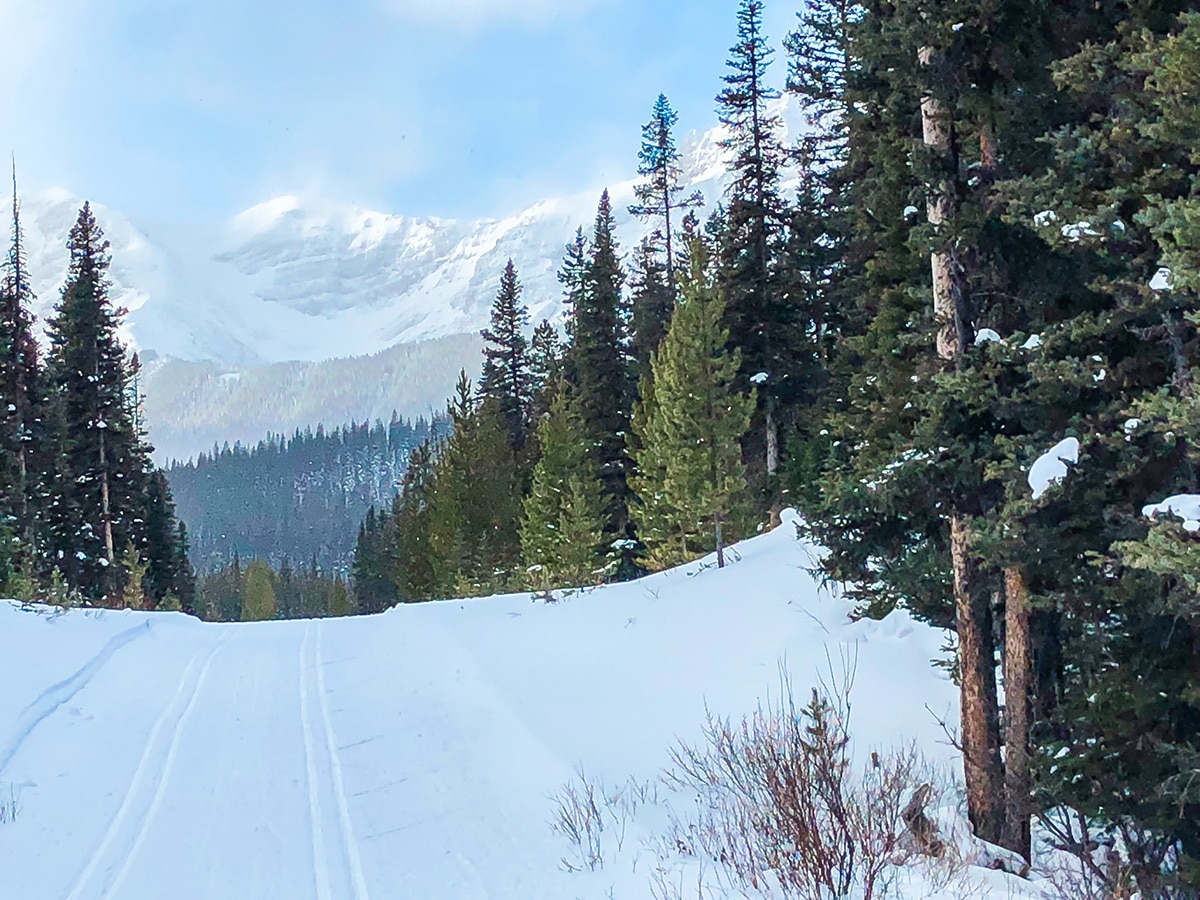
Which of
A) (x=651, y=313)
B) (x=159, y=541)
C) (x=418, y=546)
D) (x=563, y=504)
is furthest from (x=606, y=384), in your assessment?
(x=159, y=541)

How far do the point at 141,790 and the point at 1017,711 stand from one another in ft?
26.7

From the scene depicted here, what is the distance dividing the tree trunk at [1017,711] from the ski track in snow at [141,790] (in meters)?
7.11

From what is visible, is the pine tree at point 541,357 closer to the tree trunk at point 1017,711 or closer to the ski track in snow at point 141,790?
the ski track in snow at point 141,790

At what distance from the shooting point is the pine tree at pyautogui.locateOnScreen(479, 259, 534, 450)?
47.8 meters

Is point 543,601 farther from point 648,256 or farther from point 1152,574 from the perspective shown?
point 648,256

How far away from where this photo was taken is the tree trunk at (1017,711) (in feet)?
24.7

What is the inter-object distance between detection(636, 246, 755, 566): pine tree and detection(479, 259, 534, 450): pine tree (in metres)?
25.9

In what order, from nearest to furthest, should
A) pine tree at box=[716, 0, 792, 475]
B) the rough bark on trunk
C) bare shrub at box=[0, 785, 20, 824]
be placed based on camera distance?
bare shrub at box=[0, 785, 20, 824], the rough bark on trunk, pine tree at box=[716, 0, 792, 475]

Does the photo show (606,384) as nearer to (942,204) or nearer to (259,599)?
(942,204)

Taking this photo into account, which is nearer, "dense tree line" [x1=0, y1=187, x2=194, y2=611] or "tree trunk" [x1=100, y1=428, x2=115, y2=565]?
"dense tree line" [x1=0, y1=187, x2=194, y2=611]

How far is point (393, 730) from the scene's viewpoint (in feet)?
35.1

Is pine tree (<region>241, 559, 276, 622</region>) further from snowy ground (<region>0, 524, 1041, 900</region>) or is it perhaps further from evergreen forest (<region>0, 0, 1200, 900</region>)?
evergreen forest (<region>0, 0, 1200, 900</region>)

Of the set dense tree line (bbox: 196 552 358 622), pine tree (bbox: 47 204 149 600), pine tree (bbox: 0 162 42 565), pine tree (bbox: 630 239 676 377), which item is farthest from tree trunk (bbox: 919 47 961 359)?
dense tree line (bbox: 196 552 358 622)

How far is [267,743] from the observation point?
10.0 m
